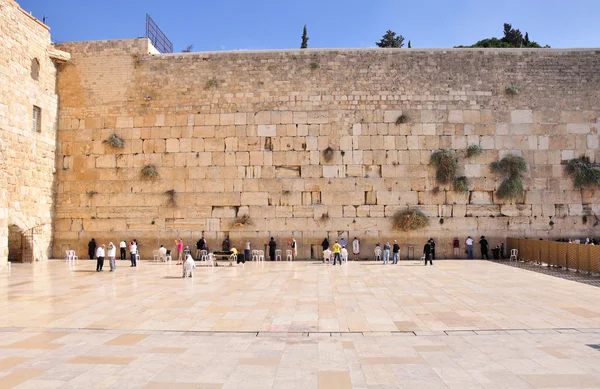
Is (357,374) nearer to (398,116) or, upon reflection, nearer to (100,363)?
(100,363)

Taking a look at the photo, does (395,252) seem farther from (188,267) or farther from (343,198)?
(188,267)

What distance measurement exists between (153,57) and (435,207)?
445 inches

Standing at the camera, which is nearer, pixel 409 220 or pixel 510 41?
pixel 409 220

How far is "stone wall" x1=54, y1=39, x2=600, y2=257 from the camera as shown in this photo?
50.0ft

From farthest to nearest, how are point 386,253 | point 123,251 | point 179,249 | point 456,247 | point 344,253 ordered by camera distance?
point 123,251
point 456,247
point 179,249
point 344,253
point 386,253

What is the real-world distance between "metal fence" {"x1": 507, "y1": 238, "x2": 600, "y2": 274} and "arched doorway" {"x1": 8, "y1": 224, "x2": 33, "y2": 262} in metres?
16.1

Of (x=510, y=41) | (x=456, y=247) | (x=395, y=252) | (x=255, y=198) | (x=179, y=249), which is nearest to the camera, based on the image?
(x=395, y=252)

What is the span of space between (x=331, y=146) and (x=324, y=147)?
246mm

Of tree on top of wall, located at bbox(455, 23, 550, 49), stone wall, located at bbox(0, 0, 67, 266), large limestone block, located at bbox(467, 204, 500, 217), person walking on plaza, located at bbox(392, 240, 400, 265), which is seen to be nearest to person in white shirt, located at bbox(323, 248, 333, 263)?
person walking on plaza, located at bbox(392, 240, 400, 265)

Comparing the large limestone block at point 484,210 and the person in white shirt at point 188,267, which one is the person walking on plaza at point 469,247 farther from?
the person in white shirt at point 188,267

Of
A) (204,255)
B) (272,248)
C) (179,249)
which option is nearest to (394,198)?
(272,248)

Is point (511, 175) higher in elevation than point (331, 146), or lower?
lower

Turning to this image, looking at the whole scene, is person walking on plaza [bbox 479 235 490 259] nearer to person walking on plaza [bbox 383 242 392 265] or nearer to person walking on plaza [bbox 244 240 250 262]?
person walking on plaza [bbox 383 242 392 265]

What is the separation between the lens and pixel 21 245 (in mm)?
14711
